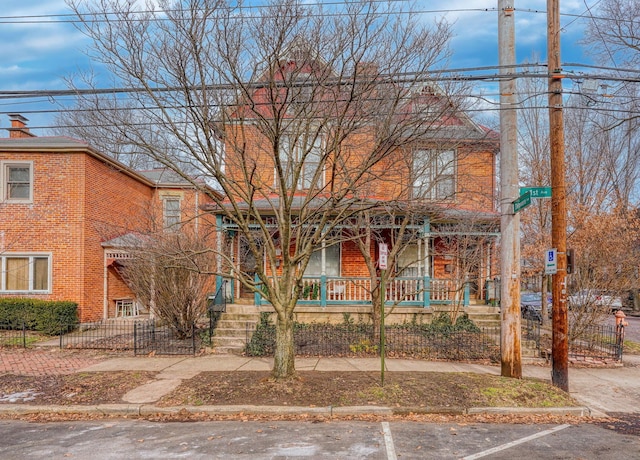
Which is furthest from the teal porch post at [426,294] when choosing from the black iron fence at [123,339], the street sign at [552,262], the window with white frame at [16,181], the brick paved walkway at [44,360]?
the window with white frame at [16,181]

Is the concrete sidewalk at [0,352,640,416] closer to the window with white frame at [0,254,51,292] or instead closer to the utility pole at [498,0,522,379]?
the utility pole at [498,0,522,379]

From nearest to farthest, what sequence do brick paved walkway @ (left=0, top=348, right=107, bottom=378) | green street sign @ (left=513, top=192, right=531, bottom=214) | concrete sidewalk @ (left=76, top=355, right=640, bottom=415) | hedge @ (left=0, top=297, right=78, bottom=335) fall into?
green street sign @ (left=513, top=192, right=531, bottom=214) → concrete sidewalk @ (left=76, top=355, right=640, bottom=415) → brick paved walkway @ (left=0, top=348, right=107, bottom=378) → hedge @ (left=0, top=297, right=78, bottom=335)

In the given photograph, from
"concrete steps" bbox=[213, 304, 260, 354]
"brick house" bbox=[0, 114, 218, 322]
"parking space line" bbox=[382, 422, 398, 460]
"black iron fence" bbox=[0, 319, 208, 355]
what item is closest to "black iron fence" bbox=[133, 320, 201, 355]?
"black iron fence" bbox=[0, 319, 208, 355]

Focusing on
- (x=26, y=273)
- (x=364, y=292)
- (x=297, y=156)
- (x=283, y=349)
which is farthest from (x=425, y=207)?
(x=26, y=273)

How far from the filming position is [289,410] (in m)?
7.13

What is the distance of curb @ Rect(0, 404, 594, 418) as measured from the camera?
710 centimetres

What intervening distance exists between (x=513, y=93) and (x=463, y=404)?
5.56 m

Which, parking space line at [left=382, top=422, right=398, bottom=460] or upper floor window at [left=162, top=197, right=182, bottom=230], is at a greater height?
upper floor window at [left=162, top=197, right=182, bottom=230]

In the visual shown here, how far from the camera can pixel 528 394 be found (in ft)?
25.1

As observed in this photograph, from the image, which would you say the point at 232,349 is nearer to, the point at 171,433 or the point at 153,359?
the point at 153,359

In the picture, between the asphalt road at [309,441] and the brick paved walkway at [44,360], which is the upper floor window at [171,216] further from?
the asphalt road at [309,441]

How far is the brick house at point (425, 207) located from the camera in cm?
1039

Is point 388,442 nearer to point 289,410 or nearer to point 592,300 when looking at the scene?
point 289,410

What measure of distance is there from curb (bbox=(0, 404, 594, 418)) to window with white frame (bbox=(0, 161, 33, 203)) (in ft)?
35.1
